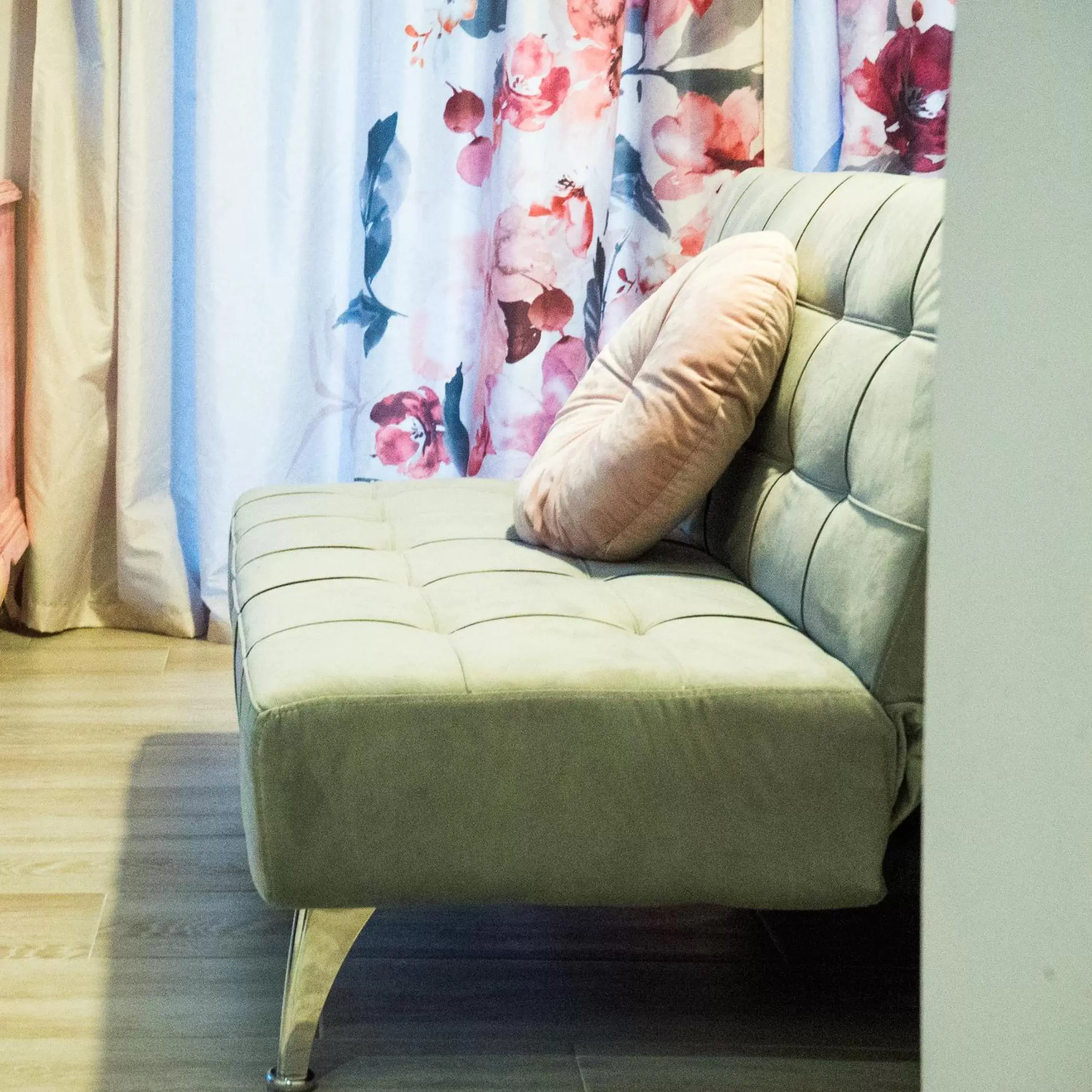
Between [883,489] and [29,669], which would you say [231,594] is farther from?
[883,489]

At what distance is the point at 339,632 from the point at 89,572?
1.38m

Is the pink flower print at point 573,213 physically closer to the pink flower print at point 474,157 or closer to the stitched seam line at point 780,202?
the pink flower print at point 474,157

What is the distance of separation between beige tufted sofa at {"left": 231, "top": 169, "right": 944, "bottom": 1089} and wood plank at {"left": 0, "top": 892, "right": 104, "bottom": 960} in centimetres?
36

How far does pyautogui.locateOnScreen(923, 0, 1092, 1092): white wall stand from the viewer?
323mm

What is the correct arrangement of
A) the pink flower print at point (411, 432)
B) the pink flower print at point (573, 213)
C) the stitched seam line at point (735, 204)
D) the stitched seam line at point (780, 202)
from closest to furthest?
the stitched seam line at point (780, 202)
the stitched seam line at point (735, 204)
the pink flower print at point (573, 213)
the pink flower print at point (411, 432)

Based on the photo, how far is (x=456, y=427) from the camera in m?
2.48

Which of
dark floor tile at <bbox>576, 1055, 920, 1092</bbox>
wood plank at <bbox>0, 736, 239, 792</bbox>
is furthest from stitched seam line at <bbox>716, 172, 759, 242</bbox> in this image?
dark floor tile at <bbox>576, 1055, 920, 1092</bbox>

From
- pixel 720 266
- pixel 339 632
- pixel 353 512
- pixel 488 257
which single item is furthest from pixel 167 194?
pixel 339 632

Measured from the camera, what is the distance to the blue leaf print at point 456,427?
2471mm

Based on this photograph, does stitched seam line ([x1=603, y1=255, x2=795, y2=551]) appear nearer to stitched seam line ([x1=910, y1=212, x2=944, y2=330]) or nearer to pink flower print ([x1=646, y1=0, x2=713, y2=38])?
stitched seam line ([x1=910, y1=212, x2=944, y2=330])

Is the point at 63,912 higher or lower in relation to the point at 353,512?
lower

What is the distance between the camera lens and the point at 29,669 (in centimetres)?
227

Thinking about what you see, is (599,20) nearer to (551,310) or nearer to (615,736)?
(551,310)

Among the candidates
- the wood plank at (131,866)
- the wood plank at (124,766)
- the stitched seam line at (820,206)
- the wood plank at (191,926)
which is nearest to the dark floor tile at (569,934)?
the wood plank at (191,926)
